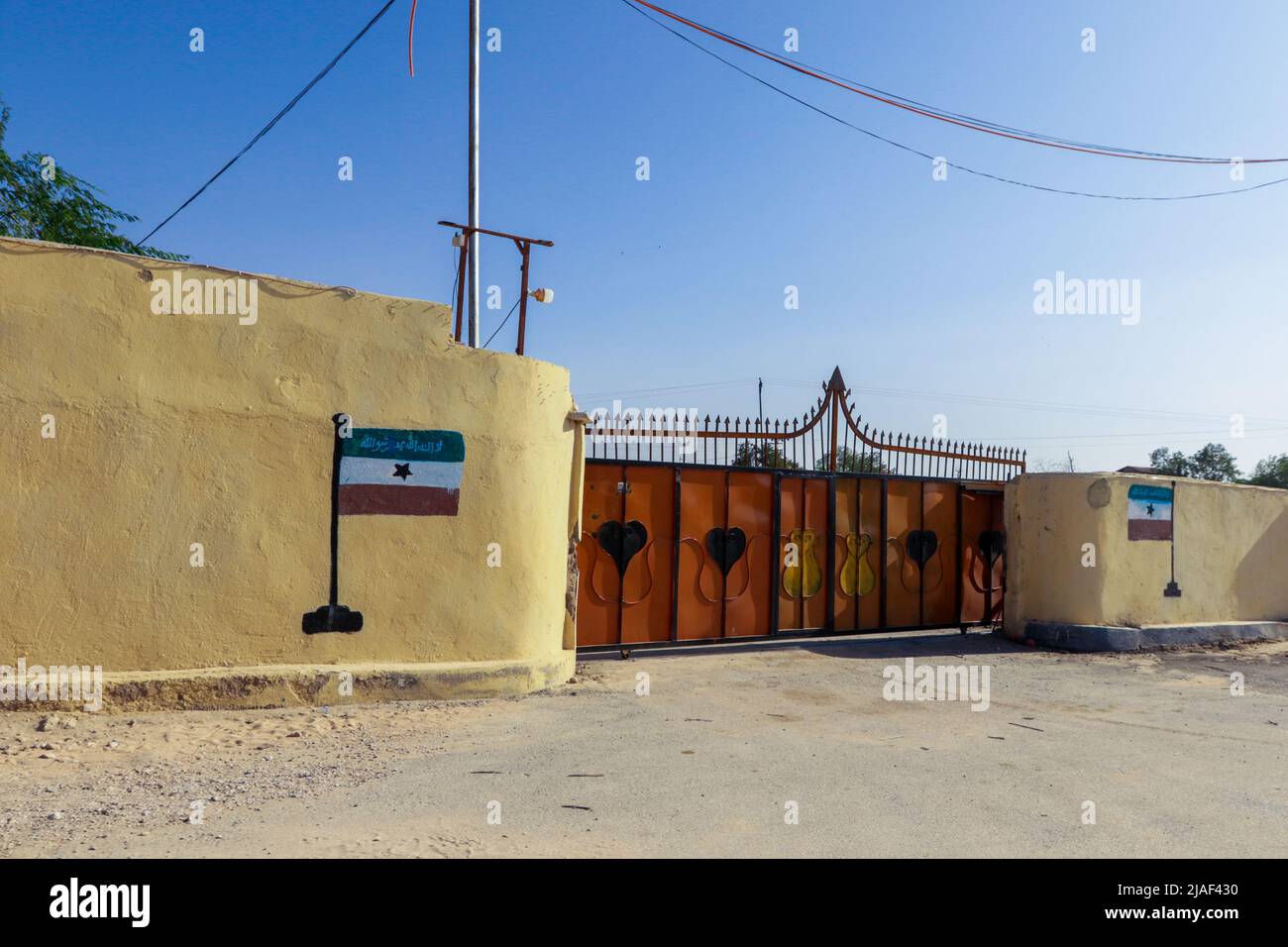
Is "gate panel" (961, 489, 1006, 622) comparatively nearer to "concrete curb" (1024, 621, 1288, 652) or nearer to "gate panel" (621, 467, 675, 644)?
"concrete curb" (1024, 621, 1288, 652)

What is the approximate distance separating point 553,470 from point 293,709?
9.25 feet

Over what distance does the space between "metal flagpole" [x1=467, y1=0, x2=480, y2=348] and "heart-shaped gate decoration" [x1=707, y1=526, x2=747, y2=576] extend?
405cm

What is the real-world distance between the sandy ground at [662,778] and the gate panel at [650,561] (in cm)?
134

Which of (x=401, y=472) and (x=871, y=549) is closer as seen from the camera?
(x=401, y=472)

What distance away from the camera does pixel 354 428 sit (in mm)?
6797

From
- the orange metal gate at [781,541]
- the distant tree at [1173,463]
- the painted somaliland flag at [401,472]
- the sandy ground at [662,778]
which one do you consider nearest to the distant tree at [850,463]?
the orange metal gate at [781,541]

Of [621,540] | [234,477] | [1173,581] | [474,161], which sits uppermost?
[474,161]

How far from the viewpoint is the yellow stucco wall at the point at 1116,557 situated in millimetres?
10633

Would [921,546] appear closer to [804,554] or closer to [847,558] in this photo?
[847,558]

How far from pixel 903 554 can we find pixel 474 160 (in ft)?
24.5

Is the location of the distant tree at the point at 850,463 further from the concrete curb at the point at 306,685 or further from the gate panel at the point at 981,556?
the concrete curb at the point at 306,685

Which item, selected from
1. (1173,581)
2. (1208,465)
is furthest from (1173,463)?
(1173,581)

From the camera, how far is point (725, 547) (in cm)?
974
